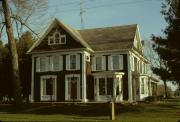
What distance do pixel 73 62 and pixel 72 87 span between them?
2.96 m

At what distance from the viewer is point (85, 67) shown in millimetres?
44188

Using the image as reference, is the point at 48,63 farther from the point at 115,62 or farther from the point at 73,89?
the point at 115,62

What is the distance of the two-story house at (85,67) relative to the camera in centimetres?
4366

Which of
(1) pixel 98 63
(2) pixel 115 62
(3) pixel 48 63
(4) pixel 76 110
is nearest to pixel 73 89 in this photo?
(1) pixel 98 63

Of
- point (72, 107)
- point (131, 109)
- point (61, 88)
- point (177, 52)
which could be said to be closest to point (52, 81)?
Result: point (61, 88)

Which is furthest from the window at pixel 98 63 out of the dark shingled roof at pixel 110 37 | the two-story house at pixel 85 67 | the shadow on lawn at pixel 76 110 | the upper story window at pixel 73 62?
the shadow on lawn at pixel 76 110

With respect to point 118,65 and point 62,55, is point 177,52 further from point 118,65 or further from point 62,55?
point 62,55

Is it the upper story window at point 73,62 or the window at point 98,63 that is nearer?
the upper story window at point 73,62

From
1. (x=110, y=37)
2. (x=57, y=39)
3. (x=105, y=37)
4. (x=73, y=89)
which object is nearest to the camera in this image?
(x=73, y=89)

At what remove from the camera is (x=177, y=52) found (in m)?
30.3

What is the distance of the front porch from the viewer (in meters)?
43.0

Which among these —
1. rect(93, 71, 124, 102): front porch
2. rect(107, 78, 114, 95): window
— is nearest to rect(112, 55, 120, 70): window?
rect(93, 71, 124, 102): front porch

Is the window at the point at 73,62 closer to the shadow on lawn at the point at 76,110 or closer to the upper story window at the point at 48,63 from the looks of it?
the upper story window at the point at 48,63

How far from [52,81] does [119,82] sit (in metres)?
8.29
